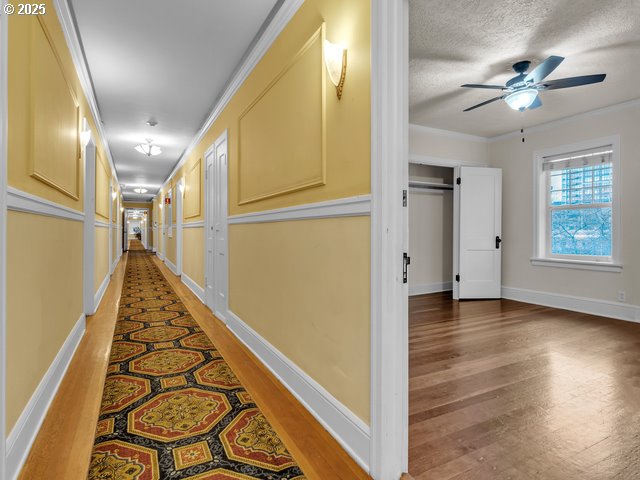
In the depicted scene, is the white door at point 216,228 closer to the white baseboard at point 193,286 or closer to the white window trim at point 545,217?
the white baseboard at point 193,286

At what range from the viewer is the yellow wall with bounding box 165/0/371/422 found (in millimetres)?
1666

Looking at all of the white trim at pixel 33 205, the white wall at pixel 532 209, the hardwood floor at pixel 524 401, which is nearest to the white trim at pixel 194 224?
the white trim at pixel 33 205

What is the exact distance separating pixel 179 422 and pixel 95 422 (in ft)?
1.41

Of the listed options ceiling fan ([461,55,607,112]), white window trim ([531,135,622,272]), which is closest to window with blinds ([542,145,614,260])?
white window trim ([531,135,622,272])

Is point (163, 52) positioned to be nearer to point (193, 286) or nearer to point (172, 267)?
point (193, 286)

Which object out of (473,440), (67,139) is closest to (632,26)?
(473,440)

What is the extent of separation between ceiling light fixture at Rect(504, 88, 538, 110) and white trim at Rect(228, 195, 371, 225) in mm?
2661

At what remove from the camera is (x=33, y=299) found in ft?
6.24

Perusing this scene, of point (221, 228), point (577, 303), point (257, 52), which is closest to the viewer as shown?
point (257, 52)

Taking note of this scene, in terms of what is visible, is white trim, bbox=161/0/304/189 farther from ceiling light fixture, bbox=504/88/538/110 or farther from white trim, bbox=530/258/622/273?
white trim, bbox=530/258/622/273

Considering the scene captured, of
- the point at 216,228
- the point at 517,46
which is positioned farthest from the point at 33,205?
the point at 517,46

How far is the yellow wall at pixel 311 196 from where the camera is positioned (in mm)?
1666

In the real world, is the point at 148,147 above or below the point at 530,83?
above

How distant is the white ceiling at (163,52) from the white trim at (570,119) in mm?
4579
